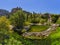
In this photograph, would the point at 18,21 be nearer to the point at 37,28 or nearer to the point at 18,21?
the point at 18,21

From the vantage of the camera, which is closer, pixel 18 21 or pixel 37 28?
pixel 18 21

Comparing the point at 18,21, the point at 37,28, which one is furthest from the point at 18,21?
the point at 37,28

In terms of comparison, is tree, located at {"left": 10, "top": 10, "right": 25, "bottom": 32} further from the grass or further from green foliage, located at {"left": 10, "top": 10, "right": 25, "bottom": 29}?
the grass

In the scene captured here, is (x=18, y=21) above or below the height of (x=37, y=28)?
above

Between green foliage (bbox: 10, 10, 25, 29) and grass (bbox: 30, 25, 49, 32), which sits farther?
grass (bbox: 30, 25, 49, 32)

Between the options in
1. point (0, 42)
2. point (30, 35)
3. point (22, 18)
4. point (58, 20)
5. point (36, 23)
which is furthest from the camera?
point (58, 20)

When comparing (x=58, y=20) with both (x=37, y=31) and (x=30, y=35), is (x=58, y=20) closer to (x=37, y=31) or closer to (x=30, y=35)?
(x=37, y=31)

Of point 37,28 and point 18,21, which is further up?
point 18,21

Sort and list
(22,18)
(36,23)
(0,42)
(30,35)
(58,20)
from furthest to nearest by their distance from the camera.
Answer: (58,20), (36,23), (22,18), (30,35), (0,42)

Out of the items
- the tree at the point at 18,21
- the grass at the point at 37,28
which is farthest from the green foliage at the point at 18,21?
the grass at the point at 37,28

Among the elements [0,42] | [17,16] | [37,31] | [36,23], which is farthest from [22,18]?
[0,42]

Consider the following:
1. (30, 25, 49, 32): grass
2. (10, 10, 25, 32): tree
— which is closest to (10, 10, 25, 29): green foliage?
(10, 10, 25, 32): tree

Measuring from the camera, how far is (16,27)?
133 feet

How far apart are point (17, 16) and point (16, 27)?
6.38 feet
